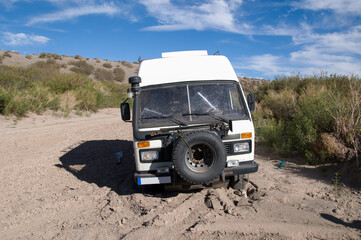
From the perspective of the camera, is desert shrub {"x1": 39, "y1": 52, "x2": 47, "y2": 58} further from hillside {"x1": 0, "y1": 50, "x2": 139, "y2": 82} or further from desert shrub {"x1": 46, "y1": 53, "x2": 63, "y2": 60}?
desert shrub {"x1": 46, "y1": 53, "x2": 63, "y2": 60}

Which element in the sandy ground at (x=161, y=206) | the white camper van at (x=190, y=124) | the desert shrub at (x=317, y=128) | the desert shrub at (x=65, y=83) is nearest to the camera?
the sandy ground at (x=161, y=206)

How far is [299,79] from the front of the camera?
13.9m

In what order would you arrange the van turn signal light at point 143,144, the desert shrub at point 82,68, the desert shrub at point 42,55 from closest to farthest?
1. the van turn signal light at point 143,144
2. the desert shrub at point 82,68
3. the desert shrub at point 42,55

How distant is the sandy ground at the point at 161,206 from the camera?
379 centimetres

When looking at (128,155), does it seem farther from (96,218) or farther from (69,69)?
(69,69)

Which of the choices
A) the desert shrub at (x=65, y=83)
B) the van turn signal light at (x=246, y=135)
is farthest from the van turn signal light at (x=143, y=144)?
the desert shrub at (x=65, y=83)

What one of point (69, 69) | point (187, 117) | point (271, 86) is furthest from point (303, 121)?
point (69, 69)

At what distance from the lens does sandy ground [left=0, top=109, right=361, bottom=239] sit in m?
3.79

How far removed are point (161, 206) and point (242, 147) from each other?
5.47 feet

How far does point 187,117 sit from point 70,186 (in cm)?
307

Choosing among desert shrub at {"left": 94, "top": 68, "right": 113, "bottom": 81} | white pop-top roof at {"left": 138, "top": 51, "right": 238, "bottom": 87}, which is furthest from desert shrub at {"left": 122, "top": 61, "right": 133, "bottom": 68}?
white pop-top roof at {"left": 138, "top": 51, "right": 238, "bottom": 87}

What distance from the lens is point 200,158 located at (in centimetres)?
455

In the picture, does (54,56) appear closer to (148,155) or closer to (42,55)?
(42,55)

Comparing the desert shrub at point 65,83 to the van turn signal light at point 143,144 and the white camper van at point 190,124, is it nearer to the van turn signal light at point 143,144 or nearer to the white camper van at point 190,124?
the white camper van at point 190,124
